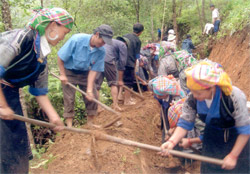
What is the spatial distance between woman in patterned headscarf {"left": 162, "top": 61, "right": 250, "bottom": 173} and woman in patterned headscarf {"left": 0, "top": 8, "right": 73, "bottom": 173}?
1.43 metres

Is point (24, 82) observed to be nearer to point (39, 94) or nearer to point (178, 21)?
point (39, 94)

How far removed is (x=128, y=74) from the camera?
6922mm

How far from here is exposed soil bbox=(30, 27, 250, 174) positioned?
3.66 m

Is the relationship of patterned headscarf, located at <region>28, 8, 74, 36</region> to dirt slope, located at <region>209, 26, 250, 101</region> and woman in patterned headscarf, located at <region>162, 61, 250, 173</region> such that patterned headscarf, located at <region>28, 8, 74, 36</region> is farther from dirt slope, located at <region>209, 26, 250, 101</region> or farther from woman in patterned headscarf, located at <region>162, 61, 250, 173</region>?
dirt slope, located at <region>209, 26, 250, 101</region>

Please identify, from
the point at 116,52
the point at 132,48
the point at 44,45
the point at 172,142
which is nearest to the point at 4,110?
the point at 44,45

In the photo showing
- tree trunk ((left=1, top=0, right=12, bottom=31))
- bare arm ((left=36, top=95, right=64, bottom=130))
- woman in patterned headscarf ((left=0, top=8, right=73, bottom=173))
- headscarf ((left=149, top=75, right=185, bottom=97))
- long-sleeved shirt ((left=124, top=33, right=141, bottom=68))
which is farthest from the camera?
long-sleeved shirt ((left=124, top=33, right=141, bottom=68))

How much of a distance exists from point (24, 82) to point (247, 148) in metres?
2.50

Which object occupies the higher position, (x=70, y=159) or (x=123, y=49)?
(x=123, y=49)

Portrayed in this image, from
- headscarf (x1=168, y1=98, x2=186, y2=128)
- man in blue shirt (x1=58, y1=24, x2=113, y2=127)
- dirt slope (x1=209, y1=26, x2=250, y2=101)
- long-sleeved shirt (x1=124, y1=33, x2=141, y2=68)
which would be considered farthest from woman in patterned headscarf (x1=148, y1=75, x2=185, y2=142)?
dirt slope (x1=209, y1=26, x2=250, y2=101)

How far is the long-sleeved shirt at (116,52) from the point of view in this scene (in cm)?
566

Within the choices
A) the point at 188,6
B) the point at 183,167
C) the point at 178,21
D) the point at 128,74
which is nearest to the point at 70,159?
the point at 183,167

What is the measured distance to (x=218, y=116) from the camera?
2512 mm

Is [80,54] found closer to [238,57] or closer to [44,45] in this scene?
[44,45]

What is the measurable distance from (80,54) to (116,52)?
69.7 inches
